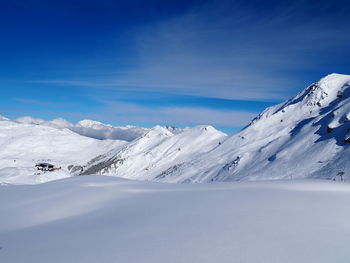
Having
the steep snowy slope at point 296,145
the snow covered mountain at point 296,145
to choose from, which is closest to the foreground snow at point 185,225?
the snow covered mountain at point 296,145

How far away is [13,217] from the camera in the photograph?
10.8m

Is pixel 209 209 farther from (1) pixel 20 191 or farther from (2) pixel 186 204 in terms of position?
(1) pixel 20 191

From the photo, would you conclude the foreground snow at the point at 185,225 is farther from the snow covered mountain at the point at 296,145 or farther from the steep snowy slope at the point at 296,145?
the steep snowy slope at the point at 296,145

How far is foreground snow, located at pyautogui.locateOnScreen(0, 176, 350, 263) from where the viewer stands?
641cm

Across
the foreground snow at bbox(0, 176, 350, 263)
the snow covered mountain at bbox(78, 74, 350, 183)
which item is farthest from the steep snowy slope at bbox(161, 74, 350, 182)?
the foreground snow at bbox(0, 176, 350, 263)

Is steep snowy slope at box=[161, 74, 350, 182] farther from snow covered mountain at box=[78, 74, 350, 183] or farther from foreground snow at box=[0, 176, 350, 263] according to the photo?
foreground snow at box=[0, 176, 350, 263]

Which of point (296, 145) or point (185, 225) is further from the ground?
point (296, 145)

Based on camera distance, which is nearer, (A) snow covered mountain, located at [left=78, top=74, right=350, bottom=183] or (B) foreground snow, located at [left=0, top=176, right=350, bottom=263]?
(B) foreground snow, located at [left=0, top=176, right=350, bottom=263]

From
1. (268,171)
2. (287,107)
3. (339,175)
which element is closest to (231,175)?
(268,171)

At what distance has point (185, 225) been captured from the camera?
827 centimetres

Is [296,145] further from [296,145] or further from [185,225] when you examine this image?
[185,225]

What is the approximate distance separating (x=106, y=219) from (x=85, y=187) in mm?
5746

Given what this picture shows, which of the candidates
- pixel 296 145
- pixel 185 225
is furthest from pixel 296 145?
pixel 185 225

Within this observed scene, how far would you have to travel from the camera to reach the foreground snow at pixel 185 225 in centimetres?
641
